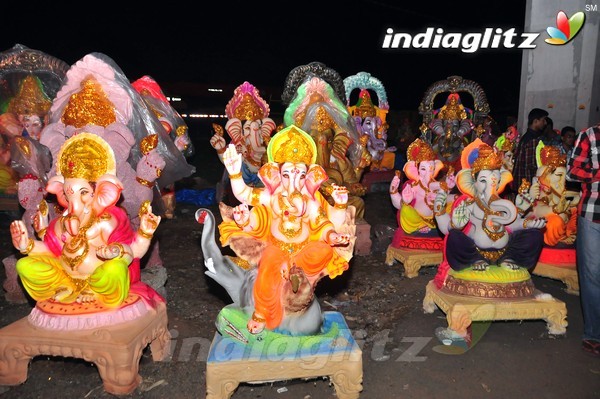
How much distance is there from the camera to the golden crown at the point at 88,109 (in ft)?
14.4

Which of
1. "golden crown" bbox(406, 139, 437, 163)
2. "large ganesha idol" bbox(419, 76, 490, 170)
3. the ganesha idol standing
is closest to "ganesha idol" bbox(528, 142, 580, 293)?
the ganesha idol standing

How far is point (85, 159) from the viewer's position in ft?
11.6

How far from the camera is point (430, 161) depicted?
19.3 feet

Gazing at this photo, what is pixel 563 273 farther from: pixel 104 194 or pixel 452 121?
pixel 104 194

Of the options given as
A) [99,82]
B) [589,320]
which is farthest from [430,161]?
[99,82]

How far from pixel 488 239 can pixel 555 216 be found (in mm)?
1443

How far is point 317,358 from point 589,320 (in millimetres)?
2383

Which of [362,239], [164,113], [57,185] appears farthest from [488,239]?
[164,113]

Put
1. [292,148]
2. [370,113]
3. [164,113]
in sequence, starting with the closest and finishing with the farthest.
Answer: [292,148] → [164,113] → [370,113]

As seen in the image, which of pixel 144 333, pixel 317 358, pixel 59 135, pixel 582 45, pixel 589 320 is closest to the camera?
pixel 317 358

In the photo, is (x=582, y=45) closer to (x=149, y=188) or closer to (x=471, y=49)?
(x=471, y=49)

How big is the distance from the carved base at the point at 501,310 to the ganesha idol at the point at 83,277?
7.88 ft

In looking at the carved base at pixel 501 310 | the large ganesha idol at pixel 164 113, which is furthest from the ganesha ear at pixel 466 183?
the large ganesha idol at pixel 164 113

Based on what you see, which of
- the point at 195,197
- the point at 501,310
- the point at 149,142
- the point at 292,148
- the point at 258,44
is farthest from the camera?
the point at 258,44
